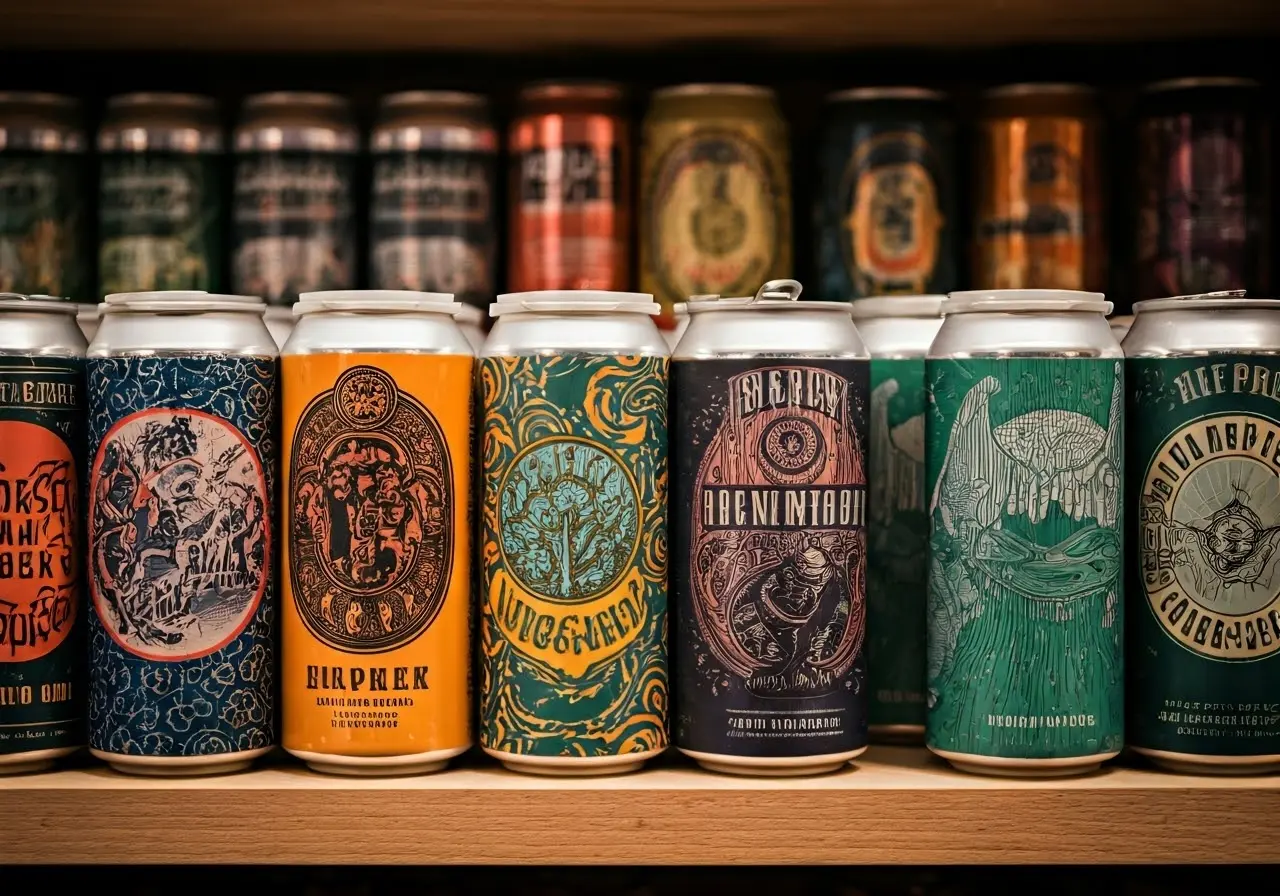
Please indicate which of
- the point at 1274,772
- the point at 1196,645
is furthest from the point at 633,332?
the point at 1274,772

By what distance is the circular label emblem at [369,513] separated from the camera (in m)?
0.93

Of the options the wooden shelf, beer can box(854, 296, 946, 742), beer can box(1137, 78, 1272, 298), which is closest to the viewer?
the wooden shelf

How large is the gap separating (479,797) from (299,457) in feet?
0.93

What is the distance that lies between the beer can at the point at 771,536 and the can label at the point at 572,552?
0.04 m

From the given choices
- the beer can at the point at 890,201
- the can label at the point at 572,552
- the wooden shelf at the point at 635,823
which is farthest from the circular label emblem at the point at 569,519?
the beer can at the point at 890,201

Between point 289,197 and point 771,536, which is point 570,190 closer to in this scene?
point 289,197

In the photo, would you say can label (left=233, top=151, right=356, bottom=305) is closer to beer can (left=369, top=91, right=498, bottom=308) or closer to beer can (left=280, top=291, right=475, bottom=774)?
beer can (left=369, top=91, right=498, bottom=308)

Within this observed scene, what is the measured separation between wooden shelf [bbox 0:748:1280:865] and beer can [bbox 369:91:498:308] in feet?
1.62

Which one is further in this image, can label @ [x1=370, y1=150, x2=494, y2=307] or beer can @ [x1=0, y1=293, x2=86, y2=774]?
can label @ [x1=370, y1=150, x2=494, y2=307]

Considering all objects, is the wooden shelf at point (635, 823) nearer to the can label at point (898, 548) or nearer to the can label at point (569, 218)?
the can label at point (898, 548)

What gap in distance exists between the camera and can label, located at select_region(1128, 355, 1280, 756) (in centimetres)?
94

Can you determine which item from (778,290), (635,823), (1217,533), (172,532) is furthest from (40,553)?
(1217,533)

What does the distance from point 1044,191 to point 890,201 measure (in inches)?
5.7

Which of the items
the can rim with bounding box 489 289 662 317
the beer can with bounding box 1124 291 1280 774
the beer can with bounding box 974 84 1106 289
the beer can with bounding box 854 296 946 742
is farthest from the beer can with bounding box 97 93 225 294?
the beer can with bounding box 1124 291 1280 774
